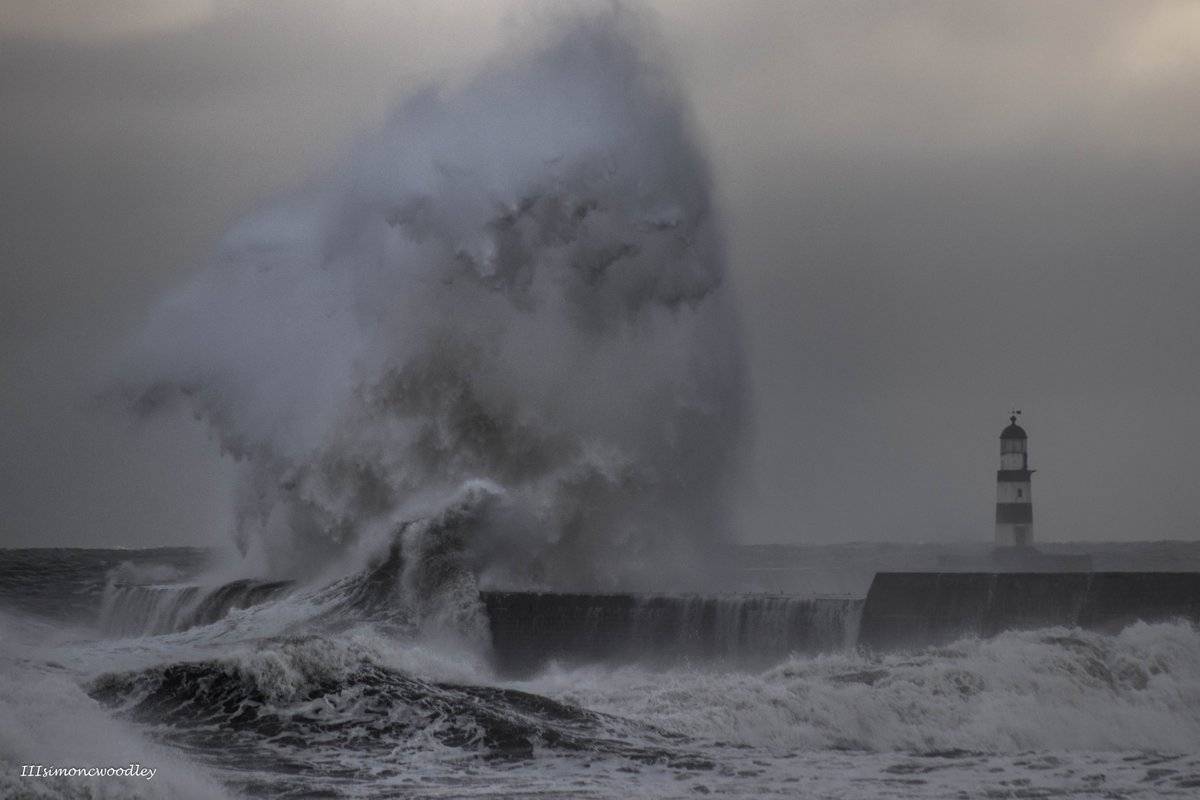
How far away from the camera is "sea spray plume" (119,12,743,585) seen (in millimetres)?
22625

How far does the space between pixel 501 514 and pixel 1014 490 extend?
11.0m

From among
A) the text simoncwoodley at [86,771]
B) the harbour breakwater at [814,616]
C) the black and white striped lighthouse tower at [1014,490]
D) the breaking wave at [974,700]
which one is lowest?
the text simoncwoodley at [86,771]

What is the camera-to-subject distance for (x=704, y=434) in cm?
2373

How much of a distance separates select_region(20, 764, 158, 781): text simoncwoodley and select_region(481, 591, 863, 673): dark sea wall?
7.78m

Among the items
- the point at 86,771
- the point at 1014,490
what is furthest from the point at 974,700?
the point at 1014,490

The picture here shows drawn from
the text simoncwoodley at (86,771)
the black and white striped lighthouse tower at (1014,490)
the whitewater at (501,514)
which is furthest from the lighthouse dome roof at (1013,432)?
the text simoncwoodley at (86,771)

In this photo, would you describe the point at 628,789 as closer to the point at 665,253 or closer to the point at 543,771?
the point at 543,771

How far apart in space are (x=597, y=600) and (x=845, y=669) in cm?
354

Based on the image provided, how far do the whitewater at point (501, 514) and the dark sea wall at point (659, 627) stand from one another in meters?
0.05

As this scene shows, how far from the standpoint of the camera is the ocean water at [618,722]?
12070 mm

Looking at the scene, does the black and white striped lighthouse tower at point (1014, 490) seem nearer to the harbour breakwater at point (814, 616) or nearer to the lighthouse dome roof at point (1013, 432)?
the lighthouse dome roof at point (1013, 432)

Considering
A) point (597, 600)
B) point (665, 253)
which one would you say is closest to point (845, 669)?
point (597, 600)

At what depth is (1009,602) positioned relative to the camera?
16219mm

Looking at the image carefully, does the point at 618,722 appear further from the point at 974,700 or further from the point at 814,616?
the point at 814,616
